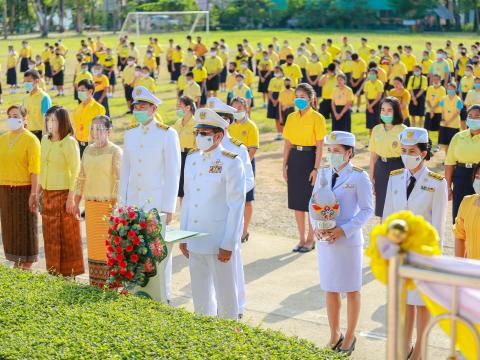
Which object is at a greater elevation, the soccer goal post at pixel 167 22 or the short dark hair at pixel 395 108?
the soccer goal post at pixel 167 22

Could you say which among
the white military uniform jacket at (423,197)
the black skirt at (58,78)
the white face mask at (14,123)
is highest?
the white face mask at (14,123)

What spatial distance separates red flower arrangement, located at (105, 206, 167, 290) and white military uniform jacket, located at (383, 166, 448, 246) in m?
1.83

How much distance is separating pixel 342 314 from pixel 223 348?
3051 mm

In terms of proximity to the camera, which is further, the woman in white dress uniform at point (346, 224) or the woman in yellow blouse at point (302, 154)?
the woman in yellow blouse at point (302, 154)

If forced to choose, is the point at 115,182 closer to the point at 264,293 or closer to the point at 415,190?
the point at 264,293

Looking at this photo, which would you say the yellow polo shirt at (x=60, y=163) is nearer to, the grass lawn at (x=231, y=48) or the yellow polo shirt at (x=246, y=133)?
the yellow polo shirt at (x=246, y=133)

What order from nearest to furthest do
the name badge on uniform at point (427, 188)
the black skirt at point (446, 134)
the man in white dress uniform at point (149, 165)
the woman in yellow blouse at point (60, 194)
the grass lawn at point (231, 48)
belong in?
the name badge on uniform at point (427, 188), the man in white dress uniform at point (149, 165), the woman in yellow blouse at point (60, 194), the black skirt at point (446, 134), the grass lawn at point (231, 48)

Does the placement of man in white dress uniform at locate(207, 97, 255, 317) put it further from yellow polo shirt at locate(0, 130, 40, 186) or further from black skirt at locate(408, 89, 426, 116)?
black skirt at locate(408, 89, 426, 116)

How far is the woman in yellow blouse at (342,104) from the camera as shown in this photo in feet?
57.4

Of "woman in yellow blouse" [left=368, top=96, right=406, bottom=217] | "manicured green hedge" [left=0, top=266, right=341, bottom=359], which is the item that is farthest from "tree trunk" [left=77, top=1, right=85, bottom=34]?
"manicured green hedge" [left=0, top=266, right=341, bottom=359]

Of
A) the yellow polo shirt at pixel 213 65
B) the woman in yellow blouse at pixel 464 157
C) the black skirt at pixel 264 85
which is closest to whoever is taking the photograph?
the woman in yellow blouse at pixel 464 157

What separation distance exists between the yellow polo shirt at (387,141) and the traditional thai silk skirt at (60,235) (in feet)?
11.1

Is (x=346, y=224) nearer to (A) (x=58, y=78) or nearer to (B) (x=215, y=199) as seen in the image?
(B) (x=215, y=199)

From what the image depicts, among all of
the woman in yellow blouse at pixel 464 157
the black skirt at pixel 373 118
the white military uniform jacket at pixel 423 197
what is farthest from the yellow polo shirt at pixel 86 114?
the black skirt at pixel 373 118
